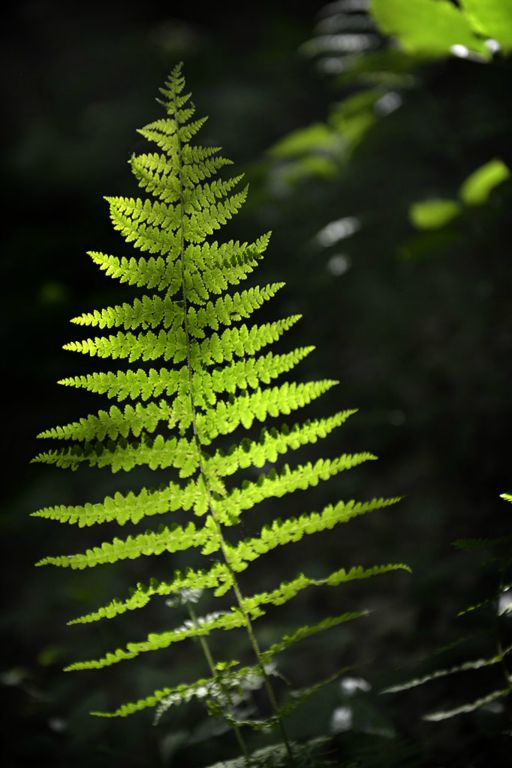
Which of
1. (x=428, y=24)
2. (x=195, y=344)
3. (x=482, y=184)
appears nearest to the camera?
(x=195, y=344)

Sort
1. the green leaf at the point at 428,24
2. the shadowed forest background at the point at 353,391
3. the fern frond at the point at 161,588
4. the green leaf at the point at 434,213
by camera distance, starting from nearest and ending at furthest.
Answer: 1. the fern frond at the point at 161,588
2. the green leaf at the point at 428,24
3. the shadowed forest background at the point at 353,391
4. the green leaf at the point at 434,213

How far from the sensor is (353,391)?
3.27 metres

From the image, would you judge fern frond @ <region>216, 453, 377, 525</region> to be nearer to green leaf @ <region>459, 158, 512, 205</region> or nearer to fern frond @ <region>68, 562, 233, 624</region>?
fern frond @ <region>68, 562, 233, 624</region>

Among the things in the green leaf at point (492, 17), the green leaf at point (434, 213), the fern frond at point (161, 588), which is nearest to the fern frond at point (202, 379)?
the fern frond at point (161, 588)

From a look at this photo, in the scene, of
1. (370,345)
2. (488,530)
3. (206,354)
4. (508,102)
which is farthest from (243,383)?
(370,345)

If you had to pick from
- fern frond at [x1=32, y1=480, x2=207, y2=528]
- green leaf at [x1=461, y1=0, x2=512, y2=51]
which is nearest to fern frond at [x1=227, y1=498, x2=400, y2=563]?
fern frond at [x1=32, y1=480, x2=207, y2=528]

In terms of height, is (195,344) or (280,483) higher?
(195,344)

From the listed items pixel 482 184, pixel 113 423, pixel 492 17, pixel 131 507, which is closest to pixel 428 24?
pixel 492 17

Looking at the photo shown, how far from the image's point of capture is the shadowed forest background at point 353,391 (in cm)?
189

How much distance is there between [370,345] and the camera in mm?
3682

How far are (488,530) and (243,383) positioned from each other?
1.53 metres

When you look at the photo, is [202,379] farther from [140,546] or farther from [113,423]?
[140,546]

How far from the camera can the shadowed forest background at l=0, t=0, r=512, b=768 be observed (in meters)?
1.89

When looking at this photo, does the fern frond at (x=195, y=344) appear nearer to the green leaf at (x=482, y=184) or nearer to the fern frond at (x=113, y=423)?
the fern frond at (x=113, y=423)
